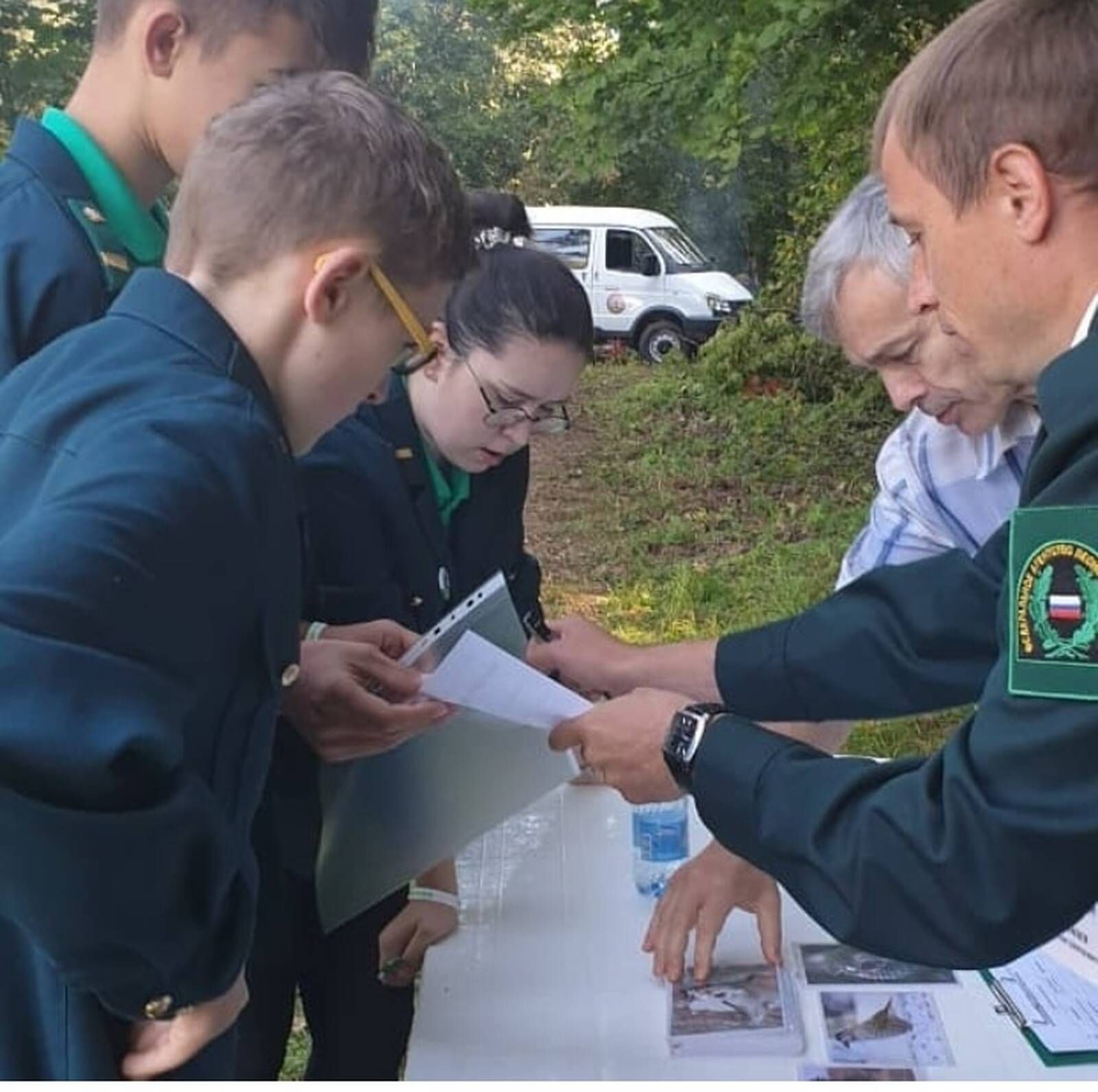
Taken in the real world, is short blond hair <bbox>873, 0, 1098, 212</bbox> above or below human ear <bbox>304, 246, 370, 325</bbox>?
above

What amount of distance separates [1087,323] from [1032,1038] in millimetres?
805

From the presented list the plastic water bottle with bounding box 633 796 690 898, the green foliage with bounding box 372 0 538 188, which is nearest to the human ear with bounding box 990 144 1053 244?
the plastic water bottle with bounding box 633 796 690 898

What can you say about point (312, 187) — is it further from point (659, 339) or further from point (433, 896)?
point (659, 339)

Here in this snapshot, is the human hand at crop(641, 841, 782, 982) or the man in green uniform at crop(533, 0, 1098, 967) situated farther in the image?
the human hand at crop(641, 841, 782, 982)

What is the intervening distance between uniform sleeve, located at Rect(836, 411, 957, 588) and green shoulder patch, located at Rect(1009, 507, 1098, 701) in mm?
1180

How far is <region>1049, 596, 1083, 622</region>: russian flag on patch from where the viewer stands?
1.17 m

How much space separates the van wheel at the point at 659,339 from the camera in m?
16.5

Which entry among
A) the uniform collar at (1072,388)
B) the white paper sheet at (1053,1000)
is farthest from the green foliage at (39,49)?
the uniform collar at (1072,388)

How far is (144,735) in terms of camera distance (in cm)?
109

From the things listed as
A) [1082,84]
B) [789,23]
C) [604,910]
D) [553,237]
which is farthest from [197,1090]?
[553,237]

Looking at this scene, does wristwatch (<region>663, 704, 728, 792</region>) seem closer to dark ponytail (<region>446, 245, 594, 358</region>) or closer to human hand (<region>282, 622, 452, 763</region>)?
human hand (<region>282, 622, 452, 763</region>)

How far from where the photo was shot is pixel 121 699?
1.09m

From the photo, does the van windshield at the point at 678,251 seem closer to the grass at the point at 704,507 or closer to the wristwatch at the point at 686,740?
the grass at the point at 704,507

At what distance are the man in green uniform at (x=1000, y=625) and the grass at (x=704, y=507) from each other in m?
3.16
